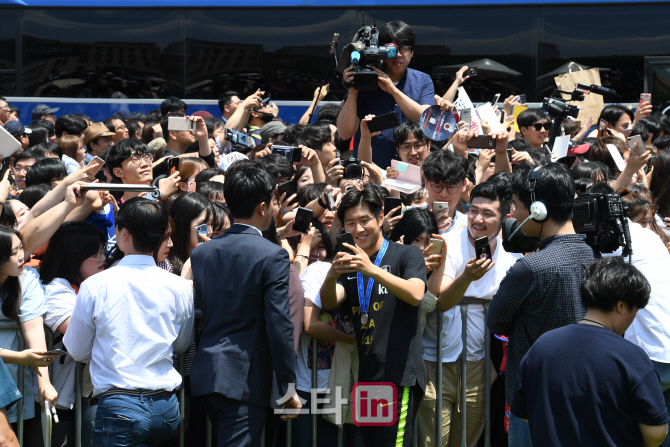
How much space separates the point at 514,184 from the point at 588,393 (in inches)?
46.6

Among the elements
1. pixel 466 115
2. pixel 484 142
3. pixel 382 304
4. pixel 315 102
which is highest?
pixel 315 102

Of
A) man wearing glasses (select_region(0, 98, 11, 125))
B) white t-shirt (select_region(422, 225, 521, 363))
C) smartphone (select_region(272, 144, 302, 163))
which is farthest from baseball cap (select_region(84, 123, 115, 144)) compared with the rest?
white t-shirt (select_region(422, 225, 521, 363))

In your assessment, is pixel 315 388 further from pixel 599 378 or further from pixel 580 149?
pixel 580 149

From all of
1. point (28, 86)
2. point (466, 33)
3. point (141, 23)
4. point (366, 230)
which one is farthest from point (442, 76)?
point (366, 230)

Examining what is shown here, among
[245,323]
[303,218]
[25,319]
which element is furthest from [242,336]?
[25,319]

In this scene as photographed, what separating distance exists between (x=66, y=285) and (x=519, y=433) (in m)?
2.41

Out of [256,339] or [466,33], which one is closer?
[256,339]

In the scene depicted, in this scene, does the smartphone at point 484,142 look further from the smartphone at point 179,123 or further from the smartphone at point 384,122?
the smartphone at point 179,123

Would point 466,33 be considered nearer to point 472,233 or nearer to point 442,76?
point 442,76

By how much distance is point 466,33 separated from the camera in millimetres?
10656

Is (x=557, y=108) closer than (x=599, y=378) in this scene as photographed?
No

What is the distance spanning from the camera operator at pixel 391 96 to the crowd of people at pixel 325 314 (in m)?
1.18

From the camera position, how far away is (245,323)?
11.9 ft

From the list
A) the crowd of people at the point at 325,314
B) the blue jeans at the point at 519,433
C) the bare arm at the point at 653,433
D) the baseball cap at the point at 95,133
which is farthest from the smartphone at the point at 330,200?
the baseball cap at the point at 95,133
